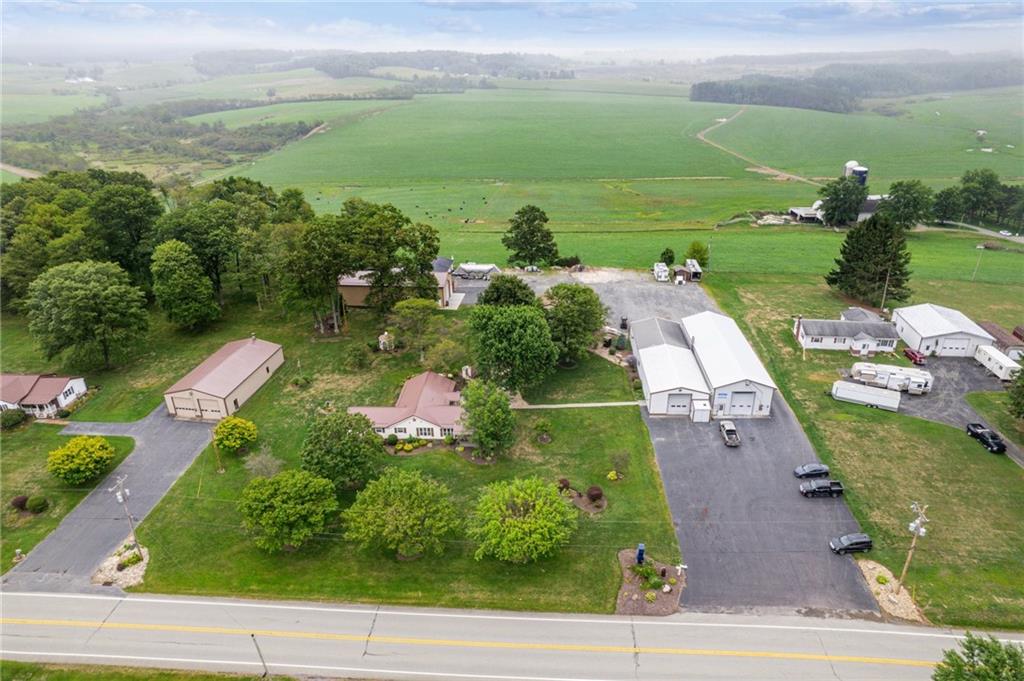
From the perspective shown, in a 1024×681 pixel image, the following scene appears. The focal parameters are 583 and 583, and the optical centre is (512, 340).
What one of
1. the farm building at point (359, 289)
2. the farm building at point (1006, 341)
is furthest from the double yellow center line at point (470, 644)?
the farm building at point (359, 289)

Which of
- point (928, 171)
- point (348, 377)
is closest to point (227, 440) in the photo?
point (348, 377)

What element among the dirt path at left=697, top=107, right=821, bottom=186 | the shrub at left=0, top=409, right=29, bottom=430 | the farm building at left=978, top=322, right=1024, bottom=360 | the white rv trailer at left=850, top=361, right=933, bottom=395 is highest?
the dirt path at left=697, top=107, right=821, bottom=186

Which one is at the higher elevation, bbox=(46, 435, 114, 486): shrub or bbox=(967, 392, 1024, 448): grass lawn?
bbox=(967, 392, 1024, 448): grass lawn

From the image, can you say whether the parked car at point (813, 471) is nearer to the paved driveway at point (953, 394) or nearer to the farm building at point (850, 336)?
the paved driveway at point (953, 394)

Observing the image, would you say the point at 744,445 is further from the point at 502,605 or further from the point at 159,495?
the point at 159,495

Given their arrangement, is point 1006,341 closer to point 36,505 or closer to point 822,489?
point 822,489

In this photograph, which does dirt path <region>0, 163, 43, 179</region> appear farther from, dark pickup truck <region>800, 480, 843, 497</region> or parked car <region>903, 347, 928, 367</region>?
parked car <region>903, 347, 928, 367</region>

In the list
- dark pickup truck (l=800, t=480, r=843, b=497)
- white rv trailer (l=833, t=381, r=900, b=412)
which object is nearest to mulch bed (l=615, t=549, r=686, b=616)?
dark pickup truck (l=800, t=480, r=843, b=497)

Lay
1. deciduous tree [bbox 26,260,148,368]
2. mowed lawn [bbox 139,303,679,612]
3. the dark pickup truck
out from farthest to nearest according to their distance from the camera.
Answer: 1. deciduous tree [bbox 26,260,148,368]
2. the dark pickup truck
3. mowed lawn [bbox 139,303,679,612]
